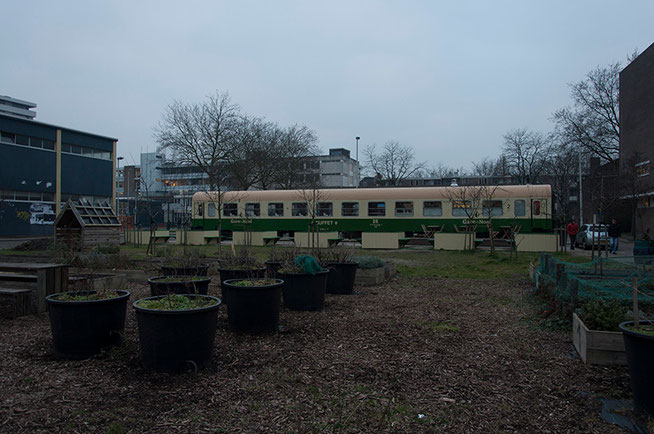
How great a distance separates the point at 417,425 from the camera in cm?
366

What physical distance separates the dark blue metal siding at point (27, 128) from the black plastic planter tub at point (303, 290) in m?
34.1

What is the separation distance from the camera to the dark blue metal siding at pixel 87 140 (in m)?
38.9

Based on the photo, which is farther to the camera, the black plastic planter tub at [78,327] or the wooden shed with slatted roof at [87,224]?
the wooden shed with slatted roof at [87,224]

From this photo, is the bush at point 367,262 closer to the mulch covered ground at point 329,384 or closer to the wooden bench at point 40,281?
the mulch covered ground at point 329,384

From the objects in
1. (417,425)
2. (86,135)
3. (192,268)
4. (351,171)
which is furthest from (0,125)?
(351,171)

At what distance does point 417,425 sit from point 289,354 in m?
2.04

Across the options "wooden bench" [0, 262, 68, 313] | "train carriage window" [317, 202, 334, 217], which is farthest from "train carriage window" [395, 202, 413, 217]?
"wooden bench" [0, 262, 68, 313]

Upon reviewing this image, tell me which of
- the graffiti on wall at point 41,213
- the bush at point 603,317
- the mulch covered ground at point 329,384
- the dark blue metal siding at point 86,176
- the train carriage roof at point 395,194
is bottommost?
the mulch covered ground at point 329,384

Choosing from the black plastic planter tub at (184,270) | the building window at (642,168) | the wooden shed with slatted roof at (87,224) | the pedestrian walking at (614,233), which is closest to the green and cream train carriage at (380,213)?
the pedestrian walking at (614,233)

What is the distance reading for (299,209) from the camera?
2764 centimetres

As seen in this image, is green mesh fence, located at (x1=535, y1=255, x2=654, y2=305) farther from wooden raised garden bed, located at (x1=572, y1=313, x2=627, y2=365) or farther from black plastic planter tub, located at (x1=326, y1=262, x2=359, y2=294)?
black plastic planter tub, located at (x1=326, y1=262, x2=359, y2=294)

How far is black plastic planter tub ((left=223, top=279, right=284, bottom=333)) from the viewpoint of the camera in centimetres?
620

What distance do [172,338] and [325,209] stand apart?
2269cm

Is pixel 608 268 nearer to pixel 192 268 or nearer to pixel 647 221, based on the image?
pixel 192 268
